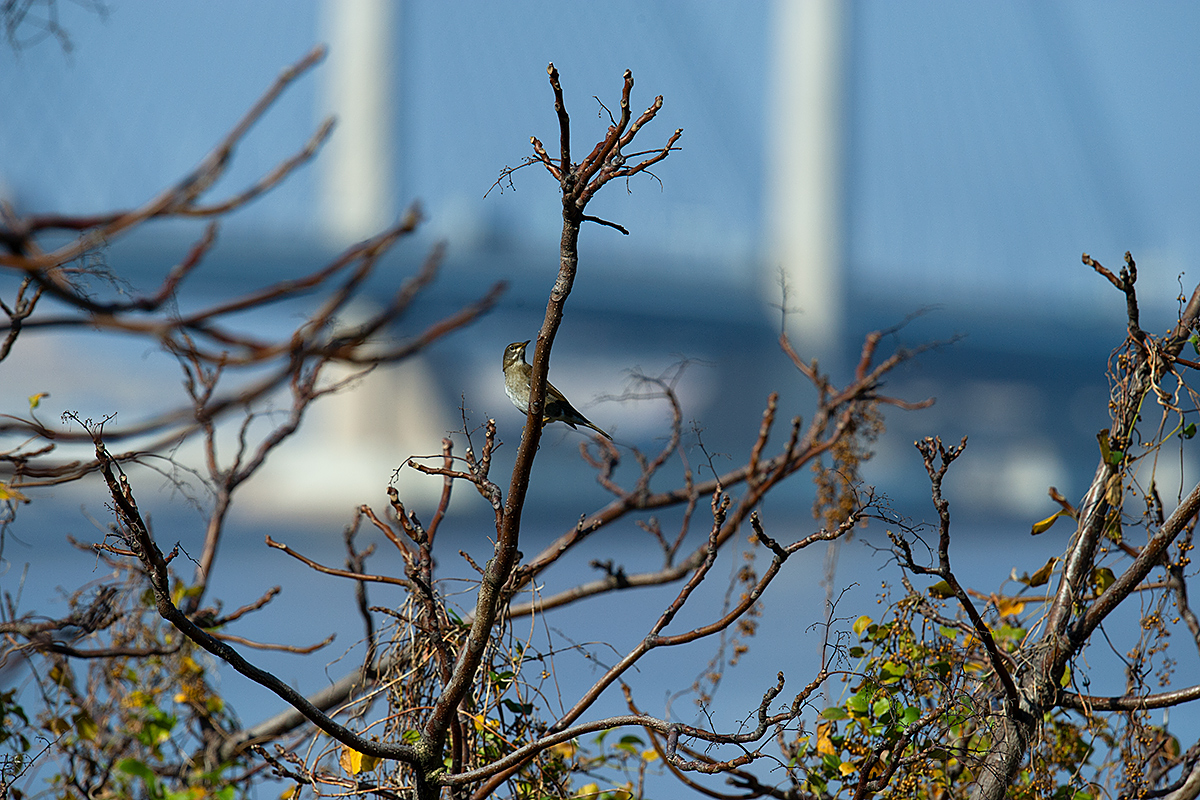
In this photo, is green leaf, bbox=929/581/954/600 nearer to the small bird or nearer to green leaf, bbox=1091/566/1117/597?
green leaf, bbox=1091/566/1117/597

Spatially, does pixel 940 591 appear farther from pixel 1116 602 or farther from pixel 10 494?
pixel 10 494

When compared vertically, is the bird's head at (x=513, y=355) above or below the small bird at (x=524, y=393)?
above

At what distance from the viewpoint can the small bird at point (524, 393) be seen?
2.00m

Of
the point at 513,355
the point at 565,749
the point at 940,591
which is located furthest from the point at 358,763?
the point at 513,355

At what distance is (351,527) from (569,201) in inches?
42.1

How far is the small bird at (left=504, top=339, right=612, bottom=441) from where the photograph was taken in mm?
1997

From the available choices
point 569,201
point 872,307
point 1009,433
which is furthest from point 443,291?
point 569,201

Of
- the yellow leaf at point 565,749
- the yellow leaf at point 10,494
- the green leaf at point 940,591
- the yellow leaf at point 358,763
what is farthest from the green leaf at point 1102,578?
the yellow leaf at point 10,494

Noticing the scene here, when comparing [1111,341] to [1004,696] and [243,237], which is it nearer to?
[243,237]

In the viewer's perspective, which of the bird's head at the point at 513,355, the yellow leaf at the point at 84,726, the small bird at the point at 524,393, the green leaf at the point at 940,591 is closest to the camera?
the green leaf at the point at 940,591

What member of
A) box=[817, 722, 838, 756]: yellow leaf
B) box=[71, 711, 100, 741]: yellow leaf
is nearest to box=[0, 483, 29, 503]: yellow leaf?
box=[71, 711, 100, 741]: yellow leaf

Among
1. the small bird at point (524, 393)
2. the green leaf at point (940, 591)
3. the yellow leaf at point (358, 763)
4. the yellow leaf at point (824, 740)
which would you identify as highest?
the small bird at point (524, 393)

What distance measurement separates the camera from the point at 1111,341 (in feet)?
65.8

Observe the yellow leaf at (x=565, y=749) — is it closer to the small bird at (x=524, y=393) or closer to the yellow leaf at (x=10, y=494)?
the small bird at (x=524, y=393)
